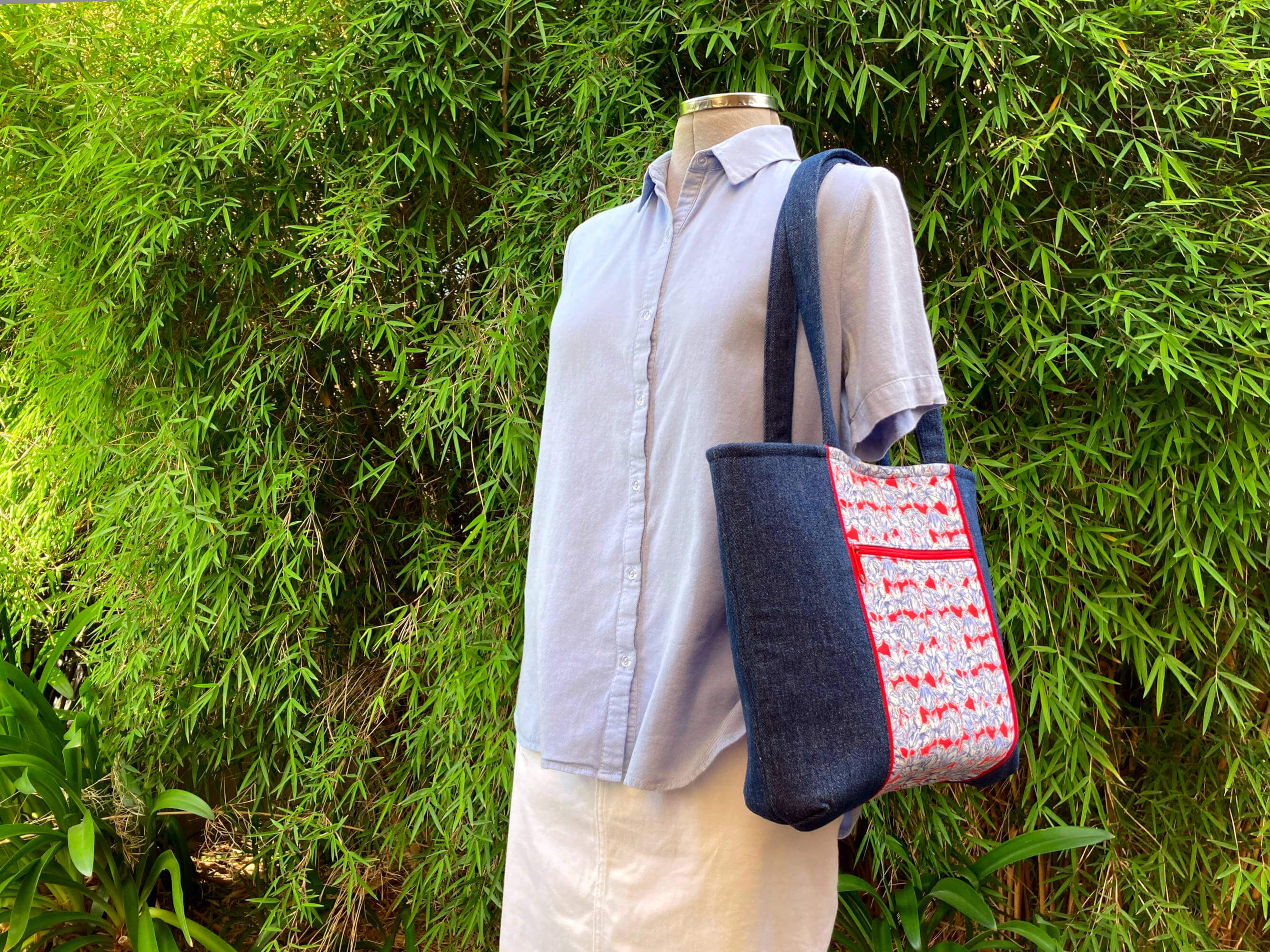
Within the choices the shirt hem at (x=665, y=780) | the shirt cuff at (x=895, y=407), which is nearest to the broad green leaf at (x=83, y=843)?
the shirt hem at (x=665, y=780)

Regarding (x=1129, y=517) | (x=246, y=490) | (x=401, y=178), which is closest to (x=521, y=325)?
(x=401, y=178)

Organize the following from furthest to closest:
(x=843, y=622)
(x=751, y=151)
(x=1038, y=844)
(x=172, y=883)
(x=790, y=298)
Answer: (x=172, y=883)
(x=1038, y=844)
(x=751, y=151)
(x=790, y=298)
(x=843, y=622)

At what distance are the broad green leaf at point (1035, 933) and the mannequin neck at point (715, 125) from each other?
1.28 metres

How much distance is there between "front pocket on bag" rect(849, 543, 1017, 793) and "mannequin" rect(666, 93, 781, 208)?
0.49 meters

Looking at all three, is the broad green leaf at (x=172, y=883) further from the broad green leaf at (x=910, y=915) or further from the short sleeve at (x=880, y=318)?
the short sleeve at (x=880, y=318)

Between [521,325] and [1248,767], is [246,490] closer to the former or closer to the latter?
[521,325]

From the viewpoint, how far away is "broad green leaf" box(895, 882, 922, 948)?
1.49 m

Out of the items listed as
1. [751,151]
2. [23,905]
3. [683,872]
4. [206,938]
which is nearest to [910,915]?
[683,872]

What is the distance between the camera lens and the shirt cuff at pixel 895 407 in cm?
81

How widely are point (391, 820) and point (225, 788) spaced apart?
2.75 feet

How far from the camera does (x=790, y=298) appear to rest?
849mm

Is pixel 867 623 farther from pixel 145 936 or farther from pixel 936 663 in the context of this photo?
pixel 145 936

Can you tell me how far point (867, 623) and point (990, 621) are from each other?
158mm

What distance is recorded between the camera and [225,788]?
2455mm
